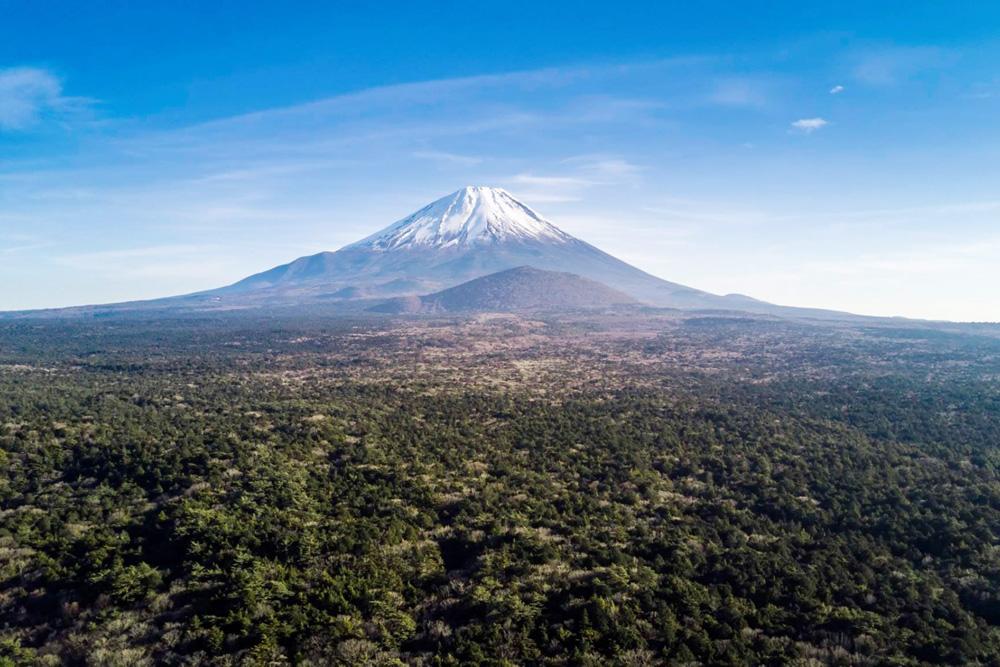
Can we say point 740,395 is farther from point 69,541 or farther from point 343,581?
point 69,541

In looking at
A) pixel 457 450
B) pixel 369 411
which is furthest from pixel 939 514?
pixel 369 411

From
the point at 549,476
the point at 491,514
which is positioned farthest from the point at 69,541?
the point at 549,476

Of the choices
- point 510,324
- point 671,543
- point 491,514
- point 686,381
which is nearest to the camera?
point 671,543

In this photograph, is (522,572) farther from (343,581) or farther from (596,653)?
(343,581)

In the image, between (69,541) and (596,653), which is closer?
(596,653)

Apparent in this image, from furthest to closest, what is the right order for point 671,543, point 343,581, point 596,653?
1. point 671,543
2. point 343,581
3. point 596,653

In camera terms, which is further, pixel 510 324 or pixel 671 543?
pixel 510 324
